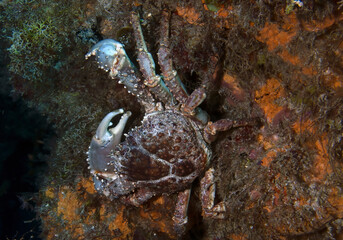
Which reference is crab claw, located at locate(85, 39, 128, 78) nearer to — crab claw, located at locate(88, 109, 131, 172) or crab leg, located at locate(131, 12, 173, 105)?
crab leg, located at locate(131, 12, 173, 105)

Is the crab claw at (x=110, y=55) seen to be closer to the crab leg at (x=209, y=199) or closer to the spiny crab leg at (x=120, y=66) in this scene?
the spiny crab leg at (x=120, y=66)

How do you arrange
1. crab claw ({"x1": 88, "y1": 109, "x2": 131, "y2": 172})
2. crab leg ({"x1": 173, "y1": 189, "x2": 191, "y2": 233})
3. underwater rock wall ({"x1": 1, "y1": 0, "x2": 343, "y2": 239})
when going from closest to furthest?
underwater rock wall ({"x1": 1, "y1": 0, "x2": 343, "y2": 239}) < crab claw ({"x1": 88, "y1": 109, "x2": 131, "y2": 172}) < crab leg ({"x1": 173, "y1": 189, "x2": 191, "y2": 233})

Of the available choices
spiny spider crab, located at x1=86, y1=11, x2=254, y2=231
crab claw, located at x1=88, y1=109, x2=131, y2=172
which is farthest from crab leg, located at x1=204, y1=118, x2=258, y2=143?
crab claw, located at x1=88, y1=109, x2=131, y2=172

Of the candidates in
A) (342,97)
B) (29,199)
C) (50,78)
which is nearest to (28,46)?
(50,78)

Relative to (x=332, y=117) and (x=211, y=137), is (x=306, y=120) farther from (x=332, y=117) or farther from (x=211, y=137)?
(x=211, y=137)

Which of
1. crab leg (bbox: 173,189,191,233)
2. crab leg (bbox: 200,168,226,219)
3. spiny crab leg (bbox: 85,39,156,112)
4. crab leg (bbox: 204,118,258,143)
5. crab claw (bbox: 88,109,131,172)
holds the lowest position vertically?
crab leg (bbox: 173,189,191,233)

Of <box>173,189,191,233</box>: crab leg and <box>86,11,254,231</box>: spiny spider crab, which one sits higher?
<box>86,11,254,231</box>: spiny spider crab

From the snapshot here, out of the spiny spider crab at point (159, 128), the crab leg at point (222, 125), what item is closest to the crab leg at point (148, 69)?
the spiny spider crab at point (159, 128)
